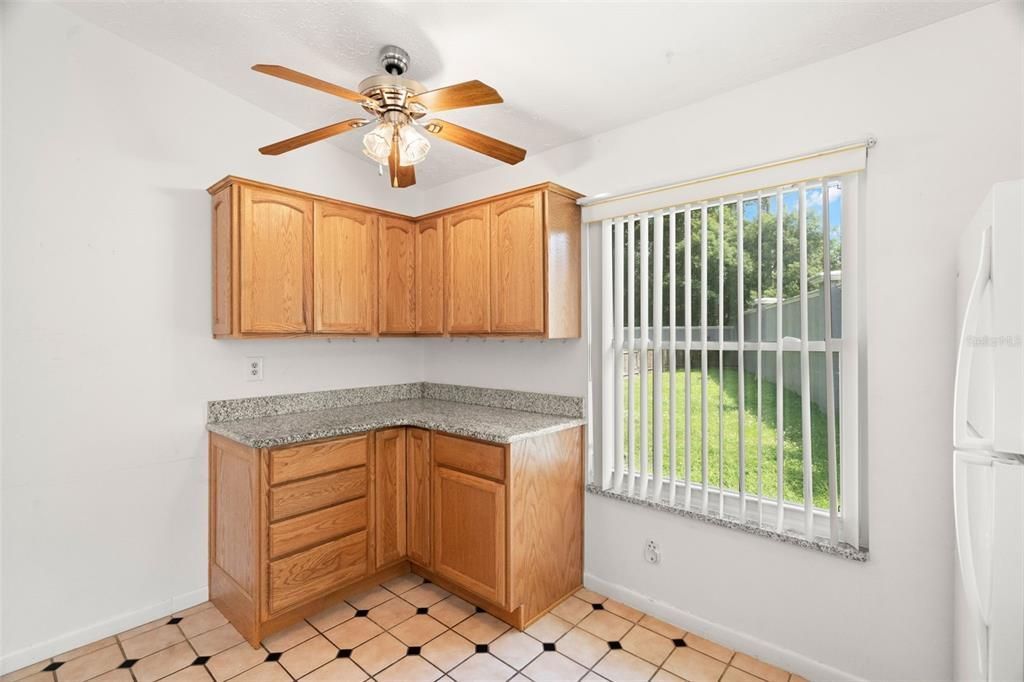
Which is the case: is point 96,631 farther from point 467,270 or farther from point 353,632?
point 467,270

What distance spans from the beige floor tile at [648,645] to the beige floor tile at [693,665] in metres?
0.03

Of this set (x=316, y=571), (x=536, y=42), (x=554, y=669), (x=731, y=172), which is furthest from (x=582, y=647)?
(x=536, y=42)

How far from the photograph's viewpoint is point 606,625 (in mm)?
2303

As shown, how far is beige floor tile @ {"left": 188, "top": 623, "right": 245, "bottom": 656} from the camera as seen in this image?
2127 millimetres

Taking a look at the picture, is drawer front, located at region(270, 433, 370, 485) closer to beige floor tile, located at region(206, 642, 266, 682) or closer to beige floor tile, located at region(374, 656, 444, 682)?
beige floor tile, located at region(206, 642, 266, 682)

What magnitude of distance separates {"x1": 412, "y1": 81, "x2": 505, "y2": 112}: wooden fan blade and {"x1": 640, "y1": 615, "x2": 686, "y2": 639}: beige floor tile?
7.78 ft

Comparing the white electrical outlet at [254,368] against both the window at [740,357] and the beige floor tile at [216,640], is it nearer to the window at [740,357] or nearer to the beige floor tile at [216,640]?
the beige floor tile at [216,640]

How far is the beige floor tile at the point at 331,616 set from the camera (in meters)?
2.31

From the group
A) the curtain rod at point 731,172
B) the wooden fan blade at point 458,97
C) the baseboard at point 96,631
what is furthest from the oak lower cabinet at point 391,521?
the wooden fan blade at point 458,97

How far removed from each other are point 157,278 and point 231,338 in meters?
0.46

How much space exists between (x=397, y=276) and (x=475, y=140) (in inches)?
54.7

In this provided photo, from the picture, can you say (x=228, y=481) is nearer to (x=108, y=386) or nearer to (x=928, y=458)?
(x=108, y=386)

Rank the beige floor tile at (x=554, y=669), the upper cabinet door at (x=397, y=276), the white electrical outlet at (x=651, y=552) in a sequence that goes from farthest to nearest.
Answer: the upper cabinet door at (x=397, y=276) < the white electrical outlet at (x=651, y=552) < the beige floor tile at (x=554, y=669)

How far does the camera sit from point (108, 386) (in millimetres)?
2238
